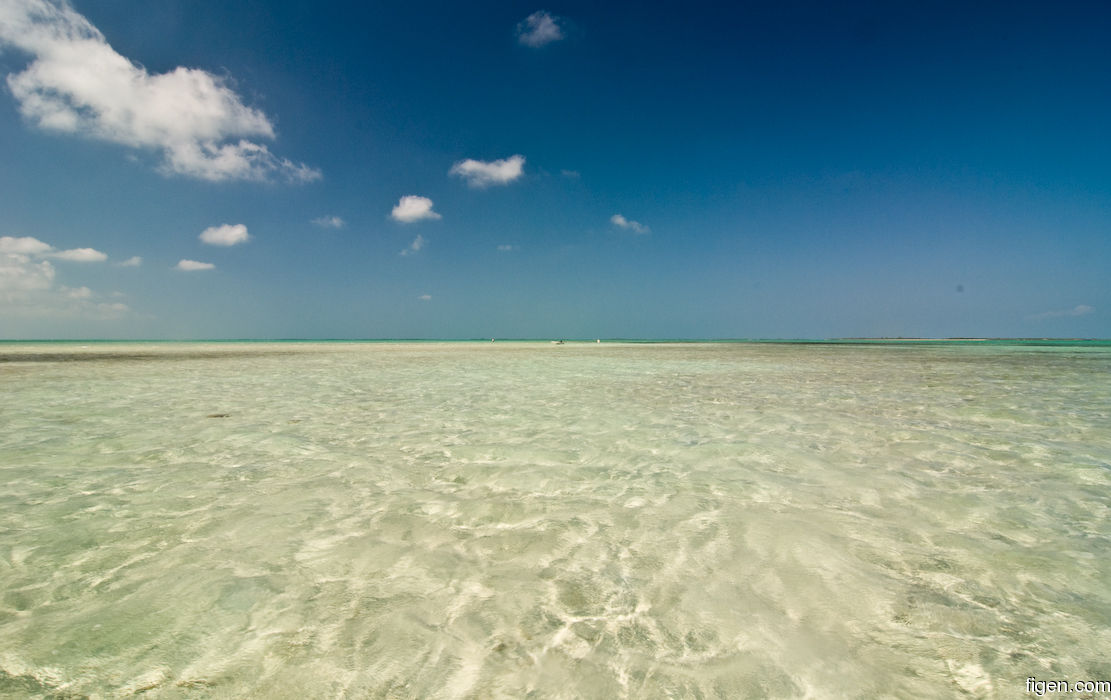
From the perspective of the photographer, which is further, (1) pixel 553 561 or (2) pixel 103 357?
(2) pixel 103 357

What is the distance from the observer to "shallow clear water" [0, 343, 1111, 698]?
2010 mm

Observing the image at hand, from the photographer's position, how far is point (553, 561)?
2.97 meters

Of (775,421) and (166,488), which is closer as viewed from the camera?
(166,488)

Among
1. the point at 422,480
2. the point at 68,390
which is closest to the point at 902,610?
the point at 422,480

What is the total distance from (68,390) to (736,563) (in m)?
14.3

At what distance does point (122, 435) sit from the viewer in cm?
632

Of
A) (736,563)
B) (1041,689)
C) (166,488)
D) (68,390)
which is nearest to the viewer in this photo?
(1041,689)

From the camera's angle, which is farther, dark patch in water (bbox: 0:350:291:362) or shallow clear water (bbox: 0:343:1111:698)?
dark patch in water (bbox: 0:350:291:362)

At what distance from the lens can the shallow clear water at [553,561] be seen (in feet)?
6.59

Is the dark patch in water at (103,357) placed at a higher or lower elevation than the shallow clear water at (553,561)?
higher

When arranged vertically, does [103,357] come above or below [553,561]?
above

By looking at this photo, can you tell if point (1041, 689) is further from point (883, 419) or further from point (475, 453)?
point (883, 419)

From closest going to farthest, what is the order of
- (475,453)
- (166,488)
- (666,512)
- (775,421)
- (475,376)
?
(666,512)
(166,488)
(475,453)
(775,421)
(475,376)

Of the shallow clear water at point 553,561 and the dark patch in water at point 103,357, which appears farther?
the dark patch in water at point 103,357
